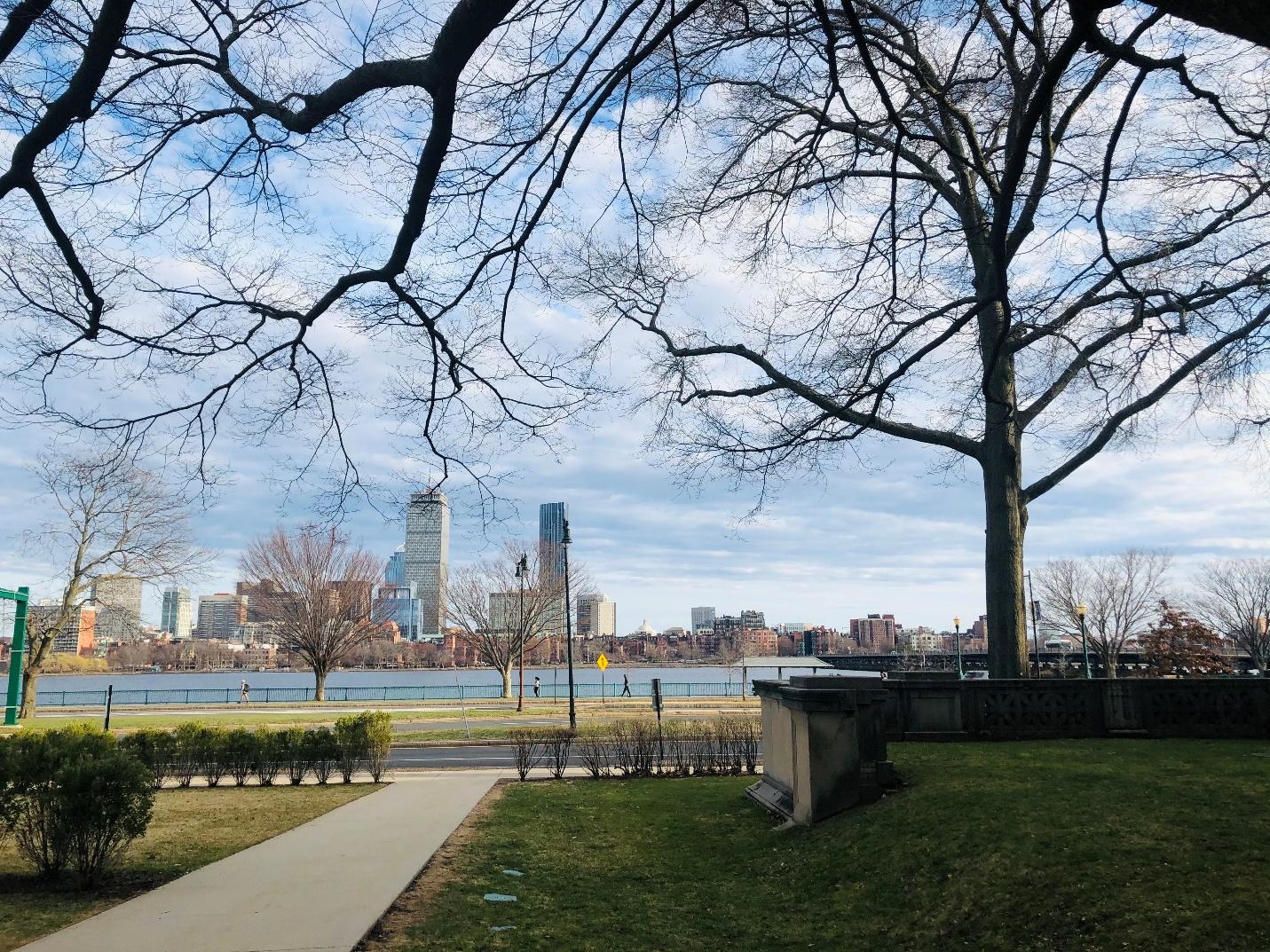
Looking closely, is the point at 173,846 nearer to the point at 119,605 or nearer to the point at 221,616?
the point at 119,605

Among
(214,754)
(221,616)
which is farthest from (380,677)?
(214,754)

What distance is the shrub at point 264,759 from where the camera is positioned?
1697cm

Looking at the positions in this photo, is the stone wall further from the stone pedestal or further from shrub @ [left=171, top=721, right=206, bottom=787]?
shrub @ [left=171, top=721, right=206, bottom=787]

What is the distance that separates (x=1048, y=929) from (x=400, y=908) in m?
4.94

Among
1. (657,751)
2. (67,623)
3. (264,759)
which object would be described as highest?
(67,623)

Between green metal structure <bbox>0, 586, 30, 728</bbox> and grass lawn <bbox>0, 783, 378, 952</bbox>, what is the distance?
19.9 meters

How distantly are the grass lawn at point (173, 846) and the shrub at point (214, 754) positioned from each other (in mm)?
872

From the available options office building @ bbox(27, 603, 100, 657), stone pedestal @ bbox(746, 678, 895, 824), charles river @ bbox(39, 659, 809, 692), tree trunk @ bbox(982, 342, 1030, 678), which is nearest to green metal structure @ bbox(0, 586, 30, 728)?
office building @ bbox(27, 603, 100, 657)

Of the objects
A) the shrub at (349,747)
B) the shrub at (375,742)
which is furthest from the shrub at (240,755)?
the shrub at (375,742)

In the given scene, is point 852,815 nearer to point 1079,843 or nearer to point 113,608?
point 1079,843

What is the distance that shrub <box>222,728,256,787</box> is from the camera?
17000mm

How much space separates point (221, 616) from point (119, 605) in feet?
135

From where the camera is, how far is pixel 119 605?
3806 cm

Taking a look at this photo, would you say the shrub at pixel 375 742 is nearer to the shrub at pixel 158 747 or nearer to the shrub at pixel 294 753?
the shrub at pixel 294 753
